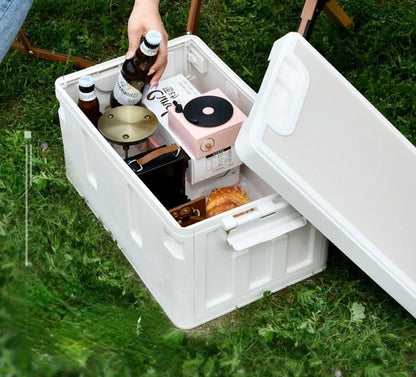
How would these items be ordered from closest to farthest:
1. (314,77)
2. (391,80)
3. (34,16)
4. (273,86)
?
1. (273,86)
2. (314,77)
3. (391,80)
4. (34,16)

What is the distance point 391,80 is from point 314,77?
0.91 metres

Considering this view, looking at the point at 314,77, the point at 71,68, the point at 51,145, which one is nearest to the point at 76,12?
the point at 71,68

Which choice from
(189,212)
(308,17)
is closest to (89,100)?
(189,212)

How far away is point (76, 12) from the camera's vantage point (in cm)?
326

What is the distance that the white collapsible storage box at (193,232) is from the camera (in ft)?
6.62

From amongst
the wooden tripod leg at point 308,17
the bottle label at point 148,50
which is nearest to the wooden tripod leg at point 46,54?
the bottle label at point 148,50

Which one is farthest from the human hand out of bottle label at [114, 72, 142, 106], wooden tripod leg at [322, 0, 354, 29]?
wooden tripod leg at [322, 0, 354, 29]

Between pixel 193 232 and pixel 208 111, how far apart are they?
19.1 inches

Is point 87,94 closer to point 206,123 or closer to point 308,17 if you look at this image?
point 206,123

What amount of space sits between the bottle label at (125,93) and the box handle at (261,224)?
22.9 inches

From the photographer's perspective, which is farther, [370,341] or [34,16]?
[34,16]

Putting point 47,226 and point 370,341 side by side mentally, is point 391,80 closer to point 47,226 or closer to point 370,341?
point 370,341

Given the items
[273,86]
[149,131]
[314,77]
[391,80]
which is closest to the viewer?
[273,86]

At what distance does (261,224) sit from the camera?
6.77 feet
